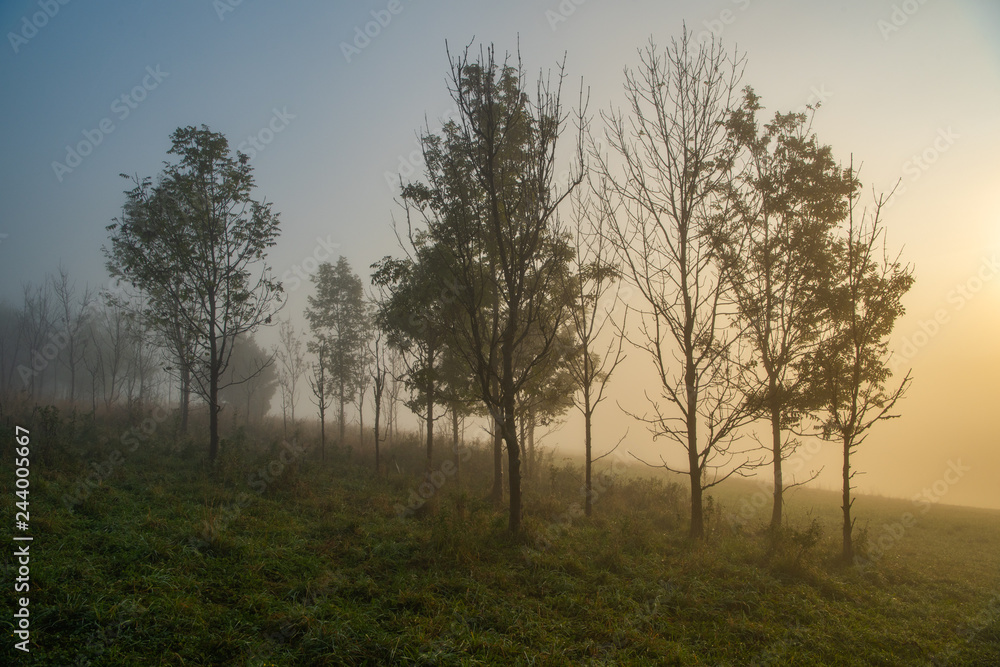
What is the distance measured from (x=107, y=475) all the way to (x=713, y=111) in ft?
54.0

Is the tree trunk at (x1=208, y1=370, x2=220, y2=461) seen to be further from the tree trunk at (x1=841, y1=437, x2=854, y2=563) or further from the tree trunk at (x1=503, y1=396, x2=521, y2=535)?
the tree trunk at (x1=841, y1=437, x2=854, y2=563)

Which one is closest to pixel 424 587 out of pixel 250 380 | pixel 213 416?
pixel 213 416

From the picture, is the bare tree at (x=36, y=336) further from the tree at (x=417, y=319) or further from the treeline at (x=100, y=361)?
the tree at (x=417, y=319)

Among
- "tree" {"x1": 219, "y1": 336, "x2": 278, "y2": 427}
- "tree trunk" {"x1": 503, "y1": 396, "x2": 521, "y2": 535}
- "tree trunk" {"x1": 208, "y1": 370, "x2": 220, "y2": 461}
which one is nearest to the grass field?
"tree trunk" {"x1": 503, "y1": 396, "x2": 521, "y2": 535}

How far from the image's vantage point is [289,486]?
11703mm

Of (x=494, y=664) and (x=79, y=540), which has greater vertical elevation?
(x=79, y=540)

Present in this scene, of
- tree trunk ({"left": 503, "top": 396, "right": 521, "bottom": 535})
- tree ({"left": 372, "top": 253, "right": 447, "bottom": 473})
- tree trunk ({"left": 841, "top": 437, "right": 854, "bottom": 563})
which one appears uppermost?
tree ({"left": 372, "top": 253, "right": 447, "bottom": 473})

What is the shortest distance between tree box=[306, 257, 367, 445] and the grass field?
19.3 m

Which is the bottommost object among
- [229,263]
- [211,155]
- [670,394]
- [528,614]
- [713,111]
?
[528,614]

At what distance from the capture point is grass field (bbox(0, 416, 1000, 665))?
4773 millimetres

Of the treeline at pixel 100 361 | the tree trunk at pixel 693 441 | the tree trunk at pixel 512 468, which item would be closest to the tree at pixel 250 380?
the treeline at pixel 100 361

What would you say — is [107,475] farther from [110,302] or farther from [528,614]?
[110,302]

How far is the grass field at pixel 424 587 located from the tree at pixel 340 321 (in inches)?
760

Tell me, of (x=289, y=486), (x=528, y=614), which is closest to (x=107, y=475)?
(x=289, y=486)
